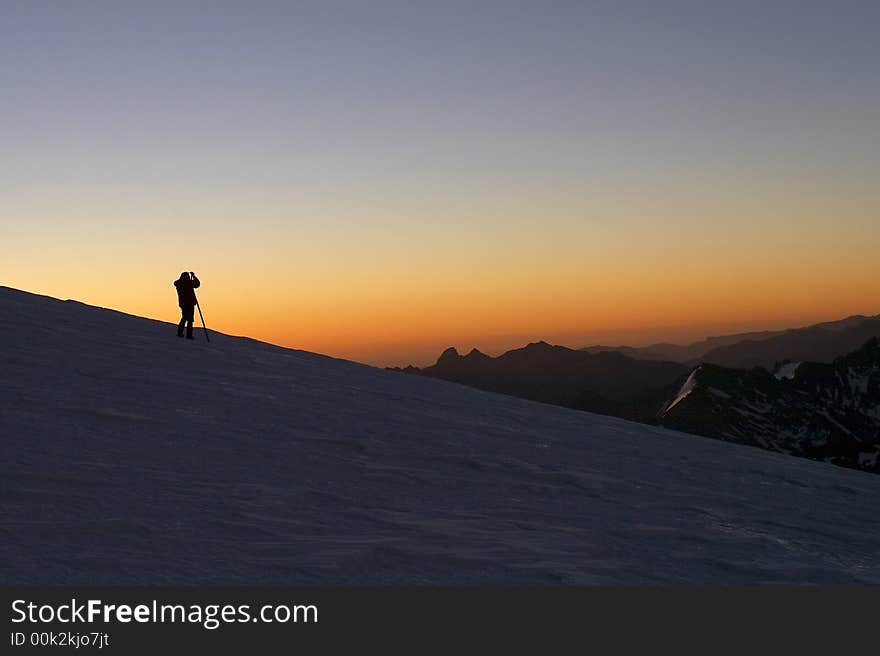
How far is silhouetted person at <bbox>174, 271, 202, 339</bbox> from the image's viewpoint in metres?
21.2

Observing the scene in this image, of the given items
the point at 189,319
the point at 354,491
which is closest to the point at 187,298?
the point at 189,319

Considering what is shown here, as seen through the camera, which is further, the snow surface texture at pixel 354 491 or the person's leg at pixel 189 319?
the person's leg at pixel 189 319

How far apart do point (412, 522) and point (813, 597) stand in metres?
3.43

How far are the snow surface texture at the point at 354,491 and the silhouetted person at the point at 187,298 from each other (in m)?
2.80

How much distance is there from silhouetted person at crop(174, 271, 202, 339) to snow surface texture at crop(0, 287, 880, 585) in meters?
2.80

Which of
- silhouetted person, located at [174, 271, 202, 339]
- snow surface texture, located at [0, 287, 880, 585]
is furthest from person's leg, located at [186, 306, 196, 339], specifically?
snow surface texture, located at [0, 287, 880, 585]

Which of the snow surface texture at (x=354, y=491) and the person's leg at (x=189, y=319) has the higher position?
the person's leg at (x=189, y=319)

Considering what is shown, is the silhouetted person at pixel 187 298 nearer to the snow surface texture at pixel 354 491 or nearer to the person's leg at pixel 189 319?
the person's leg at pixel 189 319

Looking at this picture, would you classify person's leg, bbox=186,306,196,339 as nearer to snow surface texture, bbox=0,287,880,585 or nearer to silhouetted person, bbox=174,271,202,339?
silhouetted person, bbox=174,271,202,339

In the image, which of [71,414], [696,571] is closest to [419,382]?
[71,414]

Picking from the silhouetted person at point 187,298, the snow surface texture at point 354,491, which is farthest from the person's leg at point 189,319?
the snow surface texture at point 354,491

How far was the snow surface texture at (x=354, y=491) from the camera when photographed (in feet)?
22.8

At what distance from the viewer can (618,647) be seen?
5754 millimetres

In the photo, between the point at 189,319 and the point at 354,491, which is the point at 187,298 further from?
the point at 354,491
